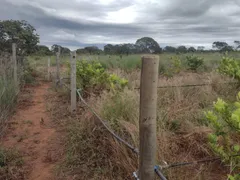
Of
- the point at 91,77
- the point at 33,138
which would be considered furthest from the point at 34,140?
the point at 91,77

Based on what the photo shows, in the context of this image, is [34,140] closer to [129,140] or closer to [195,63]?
[129,140]

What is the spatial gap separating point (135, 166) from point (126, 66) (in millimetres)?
8883

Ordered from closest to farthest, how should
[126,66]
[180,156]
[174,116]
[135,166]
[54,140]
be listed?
[135,166] < [180,156] < [174,116] < [54,140] < [126,66]

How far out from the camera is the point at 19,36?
11.9m

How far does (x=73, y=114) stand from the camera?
5316 millimetres

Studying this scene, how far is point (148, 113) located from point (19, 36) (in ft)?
38.5

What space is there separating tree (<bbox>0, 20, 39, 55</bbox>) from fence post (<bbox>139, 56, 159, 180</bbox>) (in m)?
10.5

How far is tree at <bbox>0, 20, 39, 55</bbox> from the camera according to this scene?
1148cm

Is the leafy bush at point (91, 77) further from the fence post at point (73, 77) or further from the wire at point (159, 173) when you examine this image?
the wire at point (159, 173)

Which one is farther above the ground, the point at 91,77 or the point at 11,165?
the point at 91,77

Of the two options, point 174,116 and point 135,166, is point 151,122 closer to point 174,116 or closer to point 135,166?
point 135,166

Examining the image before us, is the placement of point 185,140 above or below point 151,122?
below

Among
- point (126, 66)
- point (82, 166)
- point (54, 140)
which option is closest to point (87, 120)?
point (54, 140)

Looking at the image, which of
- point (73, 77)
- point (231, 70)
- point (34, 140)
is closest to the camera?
point (34, 140)
